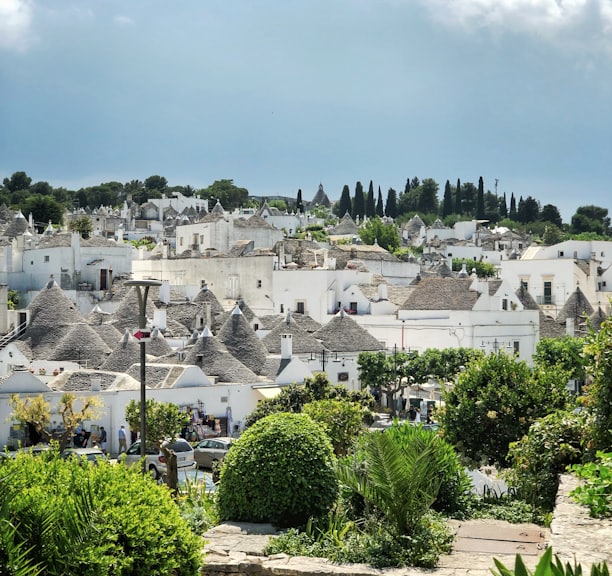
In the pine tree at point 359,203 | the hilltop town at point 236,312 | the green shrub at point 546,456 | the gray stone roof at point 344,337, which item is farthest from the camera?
the pine tree at point 359,203

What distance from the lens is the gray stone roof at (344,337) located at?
47844mm

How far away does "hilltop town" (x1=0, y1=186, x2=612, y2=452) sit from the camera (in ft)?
120

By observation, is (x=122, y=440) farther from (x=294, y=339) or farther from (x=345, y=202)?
(x=345, y=202)

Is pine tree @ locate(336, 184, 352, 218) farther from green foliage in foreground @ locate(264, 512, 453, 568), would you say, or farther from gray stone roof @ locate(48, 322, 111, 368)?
green foliage in foreground @ locate(264, 512, 453, 568)

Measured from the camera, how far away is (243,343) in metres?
43.2

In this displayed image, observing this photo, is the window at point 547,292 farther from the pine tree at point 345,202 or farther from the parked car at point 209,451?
the pine tree at point 345,202

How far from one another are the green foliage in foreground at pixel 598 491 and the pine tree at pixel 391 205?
139 metres

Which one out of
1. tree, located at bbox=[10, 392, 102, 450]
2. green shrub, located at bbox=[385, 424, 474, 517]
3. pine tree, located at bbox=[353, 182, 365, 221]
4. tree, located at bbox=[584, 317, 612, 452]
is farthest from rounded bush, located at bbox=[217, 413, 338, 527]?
pine tree, located at bbox=[353, 182, 365, 221]

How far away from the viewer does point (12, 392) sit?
31.9 metres

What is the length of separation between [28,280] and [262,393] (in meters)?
33.6

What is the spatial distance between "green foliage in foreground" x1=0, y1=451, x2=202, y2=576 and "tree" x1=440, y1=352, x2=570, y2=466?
827 centimetres

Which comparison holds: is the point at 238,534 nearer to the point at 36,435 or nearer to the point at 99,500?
the point at 99,500

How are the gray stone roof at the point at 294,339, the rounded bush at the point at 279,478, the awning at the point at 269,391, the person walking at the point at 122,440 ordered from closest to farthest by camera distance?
the rounded bush at the point at 279,478
the person walking at the point at 122,440
the awning at the point at 269,391
the gray stone roof at the point at 294,339

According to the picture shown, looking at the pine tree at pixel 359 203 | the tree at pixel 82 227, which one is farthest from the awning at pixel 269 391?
the pine tree at pixel 359 203
